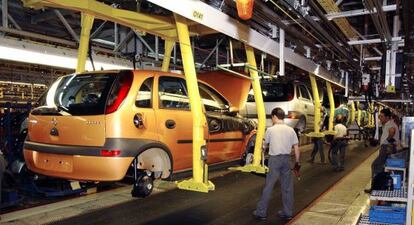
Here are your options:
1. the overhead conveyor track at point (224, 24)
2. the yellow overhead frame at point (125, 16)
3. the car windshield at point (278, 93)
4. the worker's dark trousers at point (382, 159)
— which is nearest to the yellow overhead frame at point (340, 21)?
the overhead conveyor track at point (224, 24)

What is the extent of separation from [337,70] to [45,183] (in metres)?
9.17

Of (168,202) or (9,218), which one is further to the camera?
(168,202)

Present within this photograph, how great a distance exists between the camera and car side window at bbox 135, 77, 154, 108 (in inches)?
174

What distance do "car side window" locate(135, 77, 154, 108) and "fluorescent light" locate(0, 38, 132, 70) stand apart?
1815 millimetres

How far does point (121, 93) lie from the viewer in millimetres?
4285

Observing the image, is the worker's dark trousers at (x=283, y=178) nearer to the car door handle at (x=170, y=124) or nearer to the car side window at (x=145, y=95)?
the car door handle at (x=170, y=124)

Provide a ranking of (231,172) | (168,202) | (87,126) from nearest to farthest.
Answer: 1. (87,126)
2. (168,202)
3. (231,172)

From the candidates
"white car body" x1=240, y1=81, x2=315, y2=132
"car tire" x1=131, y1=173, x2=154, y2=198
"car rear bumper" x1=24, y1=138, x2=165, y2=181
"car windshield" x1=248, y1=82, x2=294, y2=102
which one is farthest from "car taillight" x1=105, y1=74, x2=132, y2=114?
"car windshield" x1=248, y1=82, x2=294, y2=102

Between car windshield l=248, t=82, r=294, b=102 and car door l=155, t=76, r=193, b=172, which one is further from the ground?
car windshield l=248, t=82, r=294, b=102

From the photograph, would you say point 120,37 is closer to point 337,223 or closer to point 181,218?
point 181,218

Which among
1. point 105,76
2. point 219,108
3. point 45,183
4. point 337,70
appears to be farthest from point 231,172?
→ point 337,70

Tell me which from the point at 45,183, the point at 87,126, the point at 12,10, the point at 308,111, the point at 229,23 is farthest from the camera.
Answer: the point at 308,111

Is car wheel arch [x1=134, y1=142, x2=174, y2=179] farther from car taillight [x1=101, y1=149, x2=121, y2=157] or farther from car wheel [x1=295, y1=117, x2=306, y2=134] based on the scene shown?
car wheel [x1=295, y1=117, x2=306, y2=134]

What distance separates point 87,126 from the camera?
420cm
